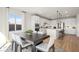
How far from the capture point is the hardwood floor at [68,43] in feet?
4.39

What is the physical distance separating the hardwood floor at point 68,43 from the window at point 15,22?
62 cm

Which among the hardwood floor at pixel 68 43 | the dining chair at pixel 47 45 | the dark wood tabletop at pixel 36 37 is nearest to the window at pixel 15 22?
the dark wood tabletop at pixel 36 37

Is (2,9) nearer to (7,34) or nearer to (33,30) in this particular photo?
(7,34)

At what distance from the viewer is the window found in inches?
53.9

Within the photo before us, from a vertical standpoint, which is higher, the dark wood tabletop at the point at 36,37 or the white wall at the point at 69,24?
the white wall at the point at 69,24

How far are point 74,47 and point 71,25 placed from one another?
1.07 ft

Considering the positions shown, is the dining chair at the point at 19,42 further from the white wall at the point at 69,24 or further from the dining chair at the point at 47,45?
the white wall at the point at 69,24

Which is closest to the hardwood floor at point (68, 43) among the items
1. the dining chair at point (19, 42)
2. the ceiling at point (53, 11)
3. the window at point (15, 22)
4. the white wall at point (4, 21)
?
the ceiling at point (53, 11)

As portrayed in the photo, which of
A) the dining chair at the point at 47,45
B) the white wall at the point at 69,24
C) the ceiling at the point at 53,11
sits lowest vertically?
the dining chair at the point at 47,45

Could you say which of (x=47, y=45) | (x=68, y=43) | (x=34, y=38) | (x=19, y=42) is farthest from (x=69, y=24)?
(x=19, y=42)

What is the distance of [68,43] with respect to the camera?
137 cm

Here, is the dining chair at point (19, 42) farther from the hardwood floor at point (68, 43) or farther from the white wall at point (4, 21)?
the hardwood floor at point (68, 43)
